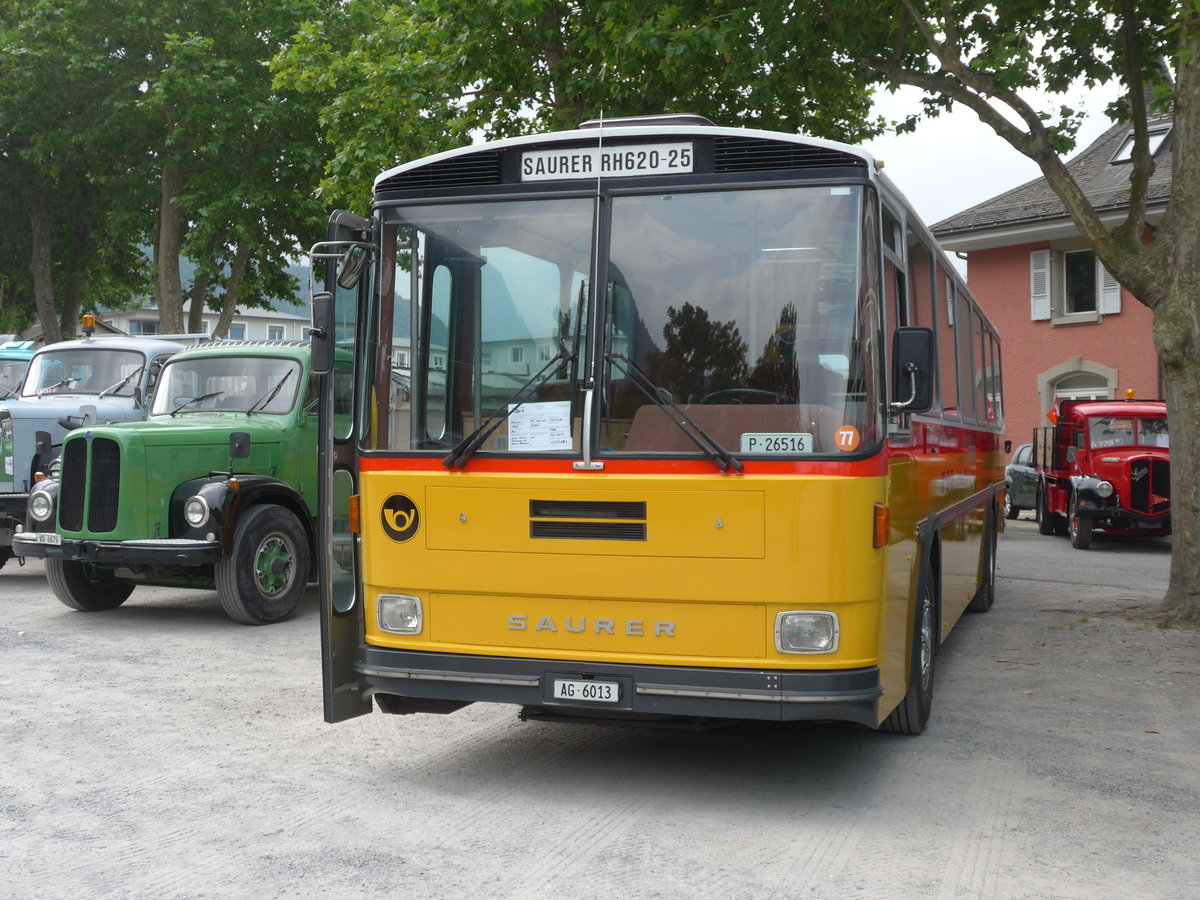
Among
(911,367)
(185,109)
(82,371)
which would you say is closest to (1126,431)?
(82,371)

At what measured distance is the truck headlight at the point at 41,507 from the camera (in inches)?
455

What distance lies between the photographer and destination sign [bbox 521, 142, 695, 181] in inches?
229

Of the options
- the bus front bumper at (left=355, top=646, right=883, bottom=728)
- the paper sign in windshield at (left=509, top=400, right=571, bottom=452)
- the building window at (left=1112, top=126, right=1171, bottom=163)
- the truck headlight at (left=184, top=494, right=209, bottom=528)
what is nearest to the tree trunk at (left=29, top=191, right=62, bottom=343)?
the truck headlight at (left=184, top=494, right=209, bottom=528)

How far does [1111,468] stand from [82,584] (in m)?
14.2

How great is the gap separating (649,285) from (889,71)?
26.5 ft

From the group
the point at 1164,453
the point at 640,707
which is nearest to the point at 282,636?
the point at 640,707

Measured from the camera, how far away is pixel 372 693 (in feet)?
20.1

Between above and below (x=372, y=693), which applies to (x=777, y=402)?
above

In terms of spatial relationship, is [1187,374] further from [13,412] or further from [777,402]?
[13,412]

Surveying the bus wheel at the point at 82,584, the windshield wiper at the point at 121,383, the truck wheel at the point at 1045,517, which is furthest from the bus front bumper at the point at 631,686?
the truck wheel at the point at 1045,517

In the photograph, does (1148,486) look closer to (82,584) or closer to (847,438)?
(82,584)

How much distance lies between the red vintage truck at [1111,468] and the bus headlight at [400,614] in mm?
→ 15411

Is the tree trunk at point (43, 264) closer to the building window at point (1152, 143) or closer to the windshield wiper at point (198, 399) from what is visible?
the windshield wiper at point (198, 399)

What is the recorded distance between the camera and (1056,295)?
103 ft
